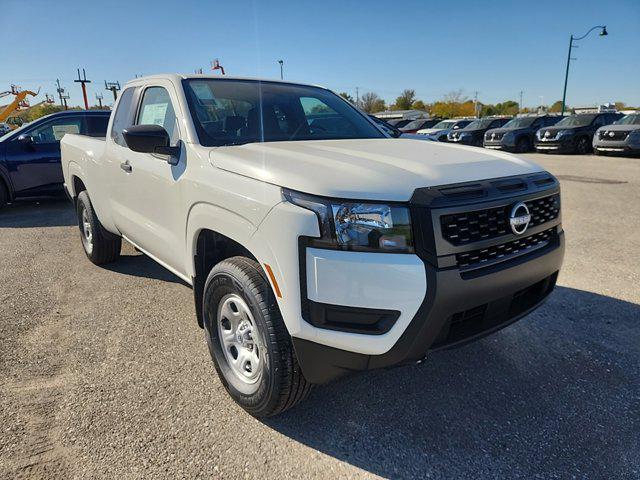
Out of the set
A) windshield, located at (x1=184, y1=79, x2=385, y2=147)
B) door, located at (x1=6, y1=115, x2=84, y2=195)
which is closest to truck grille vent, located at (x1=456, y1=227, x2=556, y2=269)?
windshield, located at (x1=184, y1=79, x2=385, y2=147)

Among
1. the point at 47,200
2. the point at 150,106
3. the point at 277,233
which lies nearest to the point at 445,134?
the point at 47,200

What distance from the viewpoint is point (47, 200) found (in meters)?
9.93

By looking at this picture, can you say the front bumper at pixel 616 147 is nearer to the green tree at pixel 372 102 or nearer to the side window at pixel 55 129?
the side window at pixel 55 129

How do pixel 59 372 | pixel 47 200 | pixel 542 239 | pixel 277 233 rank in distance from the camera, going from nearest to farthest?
1. pixel 277 233
2. pixel 542 239
3. pixel 59 372
4. pixel 47 200

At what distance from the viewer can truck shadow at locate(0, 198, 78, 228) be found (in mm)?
7491

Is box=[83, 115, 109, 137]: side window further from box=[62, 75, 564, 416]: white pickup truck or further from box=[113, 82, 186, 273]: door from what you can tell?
box=[62, 75, 564, 416]: white pickup truck

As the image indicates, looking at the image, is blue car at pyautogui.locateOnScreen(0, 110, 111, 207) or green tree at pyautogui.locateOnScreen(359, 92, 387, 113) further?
green tree at pyautogui.locateOnScreen(359, 92, 387, 113)

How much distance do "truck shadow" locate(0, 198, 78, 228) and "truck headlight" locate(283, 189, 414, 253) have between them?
6.77 m

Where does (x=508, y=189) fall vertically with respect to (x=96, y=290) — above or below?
above

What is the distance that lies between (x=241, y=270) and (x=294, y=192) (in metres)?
0.54

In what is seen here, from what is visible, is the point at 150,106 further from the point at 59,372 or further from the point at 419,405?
the point at 419,405

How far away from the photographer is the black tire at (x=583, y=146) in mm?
18008

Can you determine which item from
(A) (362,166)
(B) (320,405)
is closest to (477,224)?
(A) (362,166)

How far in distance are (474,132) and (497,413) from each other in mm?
20643
